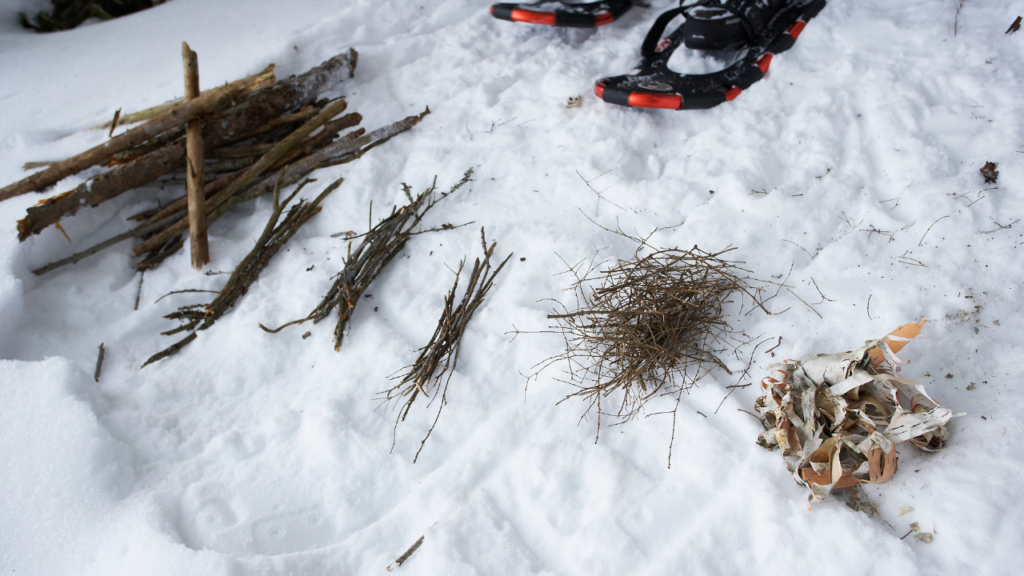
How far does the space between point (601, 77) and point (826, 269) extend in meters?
1.68

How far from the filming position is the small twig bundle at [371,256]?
2449 millimetres

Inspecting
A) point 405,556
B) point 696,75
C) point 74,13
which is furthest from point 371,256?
point 74,13

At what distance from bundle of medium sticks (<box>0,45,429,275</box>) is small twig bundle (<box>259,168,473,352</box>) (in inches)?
23.6

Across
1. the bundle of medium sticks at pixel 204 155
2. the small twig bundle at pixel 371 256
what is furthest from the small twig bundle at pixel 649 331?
the bundle of medium sticks at pixel 204 155

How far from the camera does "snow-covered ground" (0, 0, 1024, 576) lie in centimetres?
176

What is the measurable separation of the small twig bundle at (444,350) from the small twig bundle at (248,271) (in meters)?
1.00

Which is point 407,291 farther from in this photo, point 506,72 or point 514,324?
point 506,72

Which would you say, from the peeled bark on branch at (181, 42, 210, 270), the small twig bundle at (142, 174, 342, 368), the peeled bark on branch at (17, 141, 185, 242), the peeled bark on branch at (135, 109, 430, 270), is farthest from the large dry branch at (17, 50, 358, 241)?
the small twig bundle at (142, 174, 342, 368)

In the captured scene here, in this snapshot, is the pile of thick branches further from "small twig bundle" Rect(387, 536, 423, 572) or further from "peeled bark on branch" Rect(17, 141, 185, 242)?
"small twig bundle" Rect(387, 536, 423, 572)

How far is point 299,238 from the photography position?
2842mm

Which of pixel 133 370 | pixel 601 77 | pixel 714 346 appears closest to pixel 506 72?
pixel 601 77

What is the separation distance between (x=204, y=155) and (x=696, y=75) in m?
2.94

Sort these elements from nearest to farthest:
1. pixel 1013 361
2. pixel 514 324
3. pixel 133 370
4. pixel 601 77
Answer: pixel 1013 361
pixel 514 324
pixel 133 370
pixel 601 77

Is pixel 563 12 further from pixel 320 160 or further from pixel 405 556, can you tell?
pixel 405 556
